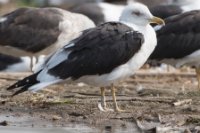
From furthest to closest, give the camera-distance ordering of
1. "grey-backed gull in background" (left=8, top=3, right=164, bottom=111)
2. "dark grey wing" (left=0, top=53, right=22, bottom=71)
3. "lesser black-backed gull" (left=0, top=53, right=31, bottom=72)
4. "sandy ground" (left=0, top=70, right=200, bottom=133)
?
"dark grey wing" (left=0, top=53, right=22, bottom=71)
"lesser black-backed gull" (left=0, top=53, right=31, bottom=72)
"grey-backed gull in background" (left=8, top=3, right=164, bottom=111)
"sandy ground" (left=0, top=70, right=200, bottom=133)

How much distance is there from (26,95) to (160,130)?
10.8 ft

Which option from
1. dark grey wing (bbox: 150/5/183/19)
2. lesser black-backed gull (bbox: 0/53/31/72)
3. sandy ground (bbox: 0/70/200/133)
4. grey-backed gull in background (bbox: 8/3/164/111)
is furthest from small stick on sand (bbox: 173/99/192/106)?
lesser black-backed gull (bbox: 0/53/31/72)

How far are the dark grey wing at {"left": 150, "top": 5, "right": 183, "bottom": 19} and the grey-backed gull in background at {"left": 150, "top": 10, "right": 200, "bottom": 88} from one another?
10.4ft

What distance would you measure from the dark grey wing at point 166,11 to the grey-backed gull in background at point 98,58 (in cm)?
668

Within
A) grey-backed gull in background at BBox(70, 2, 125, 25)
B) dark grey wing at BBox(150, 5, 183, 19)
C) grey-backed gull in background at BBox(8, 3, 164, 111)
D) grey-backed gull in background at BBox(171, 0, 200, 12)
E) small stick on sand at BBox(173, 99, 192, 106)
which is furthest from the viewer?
grey-backed gull in background at BBox(70, 2, 125, 25)

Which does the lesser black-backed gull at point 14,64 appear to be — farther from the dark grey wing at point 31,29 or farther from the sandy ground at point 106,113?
the sandy ground at point 106,113

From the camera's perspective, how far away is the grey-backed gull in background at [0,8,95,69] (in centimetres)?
1371

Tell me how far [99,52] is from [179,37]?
3.78m

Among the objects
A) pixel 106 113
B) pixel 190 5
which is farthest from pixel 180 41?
pixel 190 5

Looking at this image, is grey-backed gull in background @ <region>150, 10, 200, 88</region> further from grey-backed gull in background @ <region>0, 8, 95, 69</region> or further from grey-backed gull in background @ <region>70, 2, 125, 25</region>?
grey-backed gull in background @ <region>70, 2, 125, 25</region>

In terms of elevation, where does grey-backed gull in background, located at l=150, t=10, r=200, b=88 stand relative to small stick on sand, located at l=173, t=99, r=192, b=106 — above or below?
above

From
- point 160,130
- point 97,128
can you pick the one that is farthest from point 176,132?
point 97,128

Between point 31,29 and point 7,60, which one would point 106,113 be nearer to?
point 31,29

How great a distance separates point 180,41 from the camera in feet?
41.0
